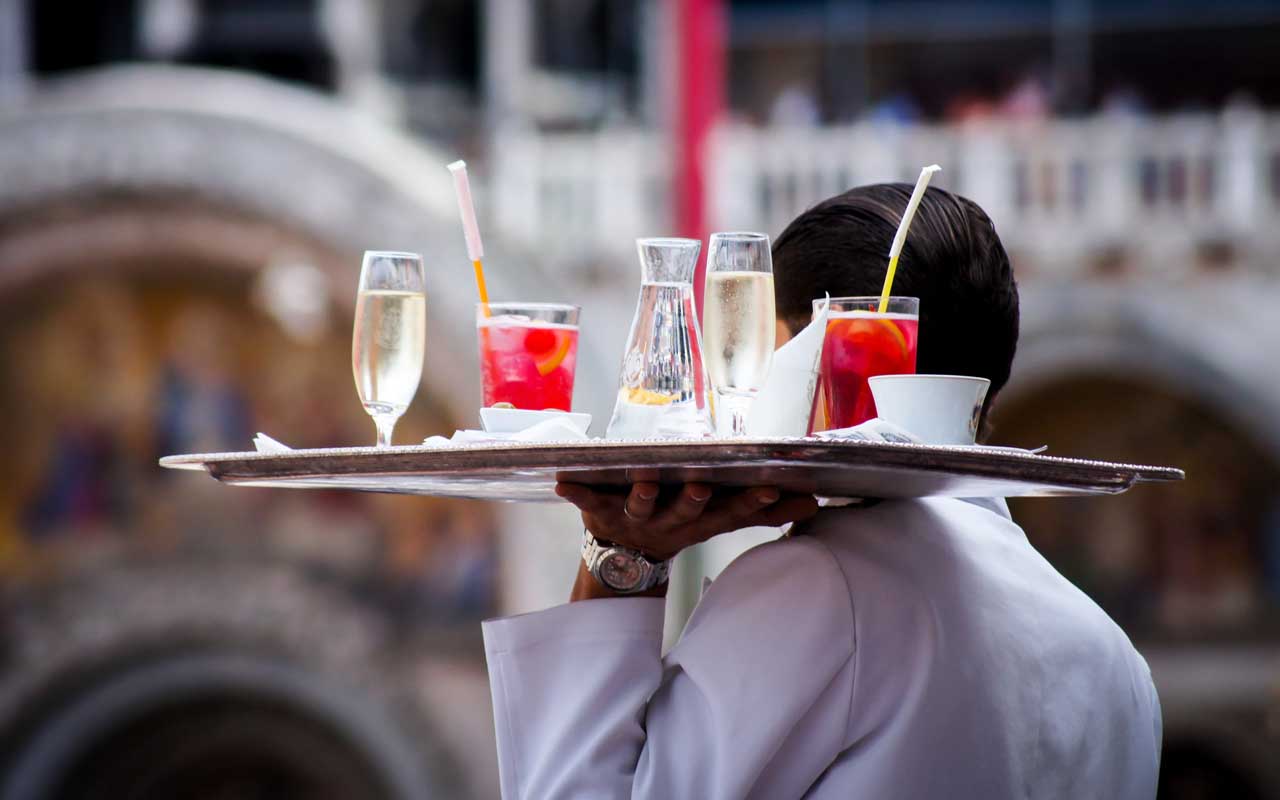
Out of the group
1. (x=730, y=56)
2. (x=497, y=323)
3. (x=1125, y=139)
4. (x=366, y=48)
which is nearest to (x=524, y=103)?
(x=366, y=48)

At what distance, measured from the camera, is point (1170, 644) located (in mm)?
10414

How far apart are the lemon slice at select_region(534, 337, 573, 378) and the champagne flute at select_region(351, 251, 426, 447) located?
A: 17 centimetres

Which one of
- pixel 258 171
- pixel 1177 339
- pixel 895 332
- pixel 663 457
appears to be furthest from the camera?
pixel 1177 339

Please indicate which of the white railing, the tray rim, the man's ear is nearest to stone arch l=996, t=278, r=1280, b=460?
the white railing

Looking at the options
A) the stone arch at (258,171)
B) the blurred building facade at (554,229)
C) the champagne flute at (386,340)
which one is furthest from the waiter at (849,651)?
the stone arch at (258,171)

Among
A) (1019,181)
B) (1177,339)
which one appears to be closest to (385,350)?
(1019,181)

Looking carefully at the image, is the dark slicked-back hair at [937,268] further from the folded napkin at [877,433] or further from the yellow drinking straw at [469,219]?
the yellow drinking straw at [469,219]

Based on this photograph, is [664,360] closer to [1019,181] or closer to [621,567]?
[621,567]

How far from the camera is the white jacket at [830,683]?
1413 mm

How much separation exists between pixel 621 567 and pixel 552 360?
27 cm

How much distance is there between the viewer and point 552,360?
5.55ft

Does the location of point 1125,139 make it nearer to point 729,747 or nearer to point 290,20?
point 290,20

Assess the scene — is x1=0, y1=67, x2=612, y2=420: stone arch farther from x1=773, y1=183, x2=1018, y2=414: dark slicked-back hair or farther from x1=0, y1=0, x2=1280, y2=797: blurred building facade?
x1=773, y1=183, x2=1018, y2=414: dark slicked-back hair

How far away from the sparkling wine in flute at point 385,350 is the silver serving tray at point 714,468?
9.1 inches
